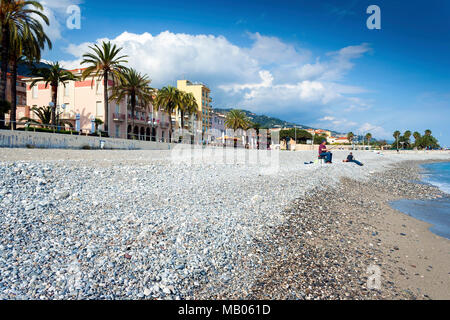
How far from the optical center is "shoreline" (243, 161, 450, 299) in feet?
12.8

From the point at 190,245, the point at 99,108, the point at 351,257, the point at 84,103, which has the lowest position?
the point at 351,257

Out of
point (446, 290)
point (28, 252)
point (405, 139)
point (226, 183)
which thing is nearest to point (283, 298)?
point (446, 290)

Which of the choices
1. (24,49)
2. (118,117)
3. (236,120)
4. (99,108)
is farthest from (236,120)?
(24,49)

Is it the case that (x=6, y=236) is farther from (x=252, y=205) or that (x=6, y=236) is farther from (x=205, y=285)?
(x=252, y=205)

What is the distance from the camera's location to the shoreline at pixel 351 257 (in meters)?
3.89

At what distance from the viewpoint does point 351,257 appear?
4969 millimetres

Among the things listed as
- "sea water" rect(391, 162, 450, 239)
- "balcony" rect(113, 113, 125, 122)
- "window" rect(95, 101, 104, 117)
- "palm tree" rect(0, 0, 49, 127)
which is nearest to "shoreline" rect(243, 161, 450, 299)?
"sea water" rect(391, 162, 450, 239)

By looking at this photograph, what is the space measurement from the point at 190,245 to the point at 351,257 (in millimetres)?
3071

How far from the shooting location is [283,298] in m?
3.60

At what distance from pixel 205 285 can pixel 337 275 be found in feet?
7.16

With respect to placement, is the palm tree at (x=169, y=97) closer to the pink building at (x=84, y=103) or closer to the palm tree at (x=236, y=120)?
the pink building at (x=84, y=103)

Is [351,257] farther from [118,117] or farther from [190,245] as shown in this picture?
[118,117]

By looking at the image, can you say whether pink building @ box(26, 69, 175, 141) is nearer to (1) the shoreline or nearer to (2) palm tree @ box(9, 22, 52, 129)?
(2) palm tree @ box(9, 22, 52, 129)

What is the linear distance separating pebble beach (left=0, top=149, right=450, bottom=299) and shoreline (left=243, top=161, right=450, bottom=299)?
2 centimetres
